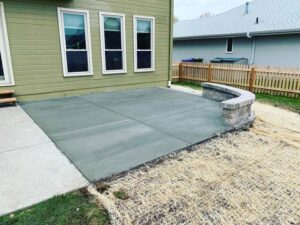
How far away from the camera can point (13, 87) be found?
20.5ft

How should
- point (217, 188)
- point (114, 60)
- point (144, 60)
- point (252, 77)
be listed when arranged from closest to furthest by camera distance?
point (217, 188)
point (114, 60)
point (144, 60)
point (252, 77)

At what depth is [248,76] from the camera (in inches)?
388

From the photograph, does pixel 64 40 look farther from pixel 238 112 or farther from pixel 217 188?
pixel 217 188

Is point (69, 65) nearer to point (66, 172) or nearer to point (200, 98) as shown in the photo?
point (200, 98)

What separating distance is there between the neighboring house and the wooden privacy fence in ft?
14.9

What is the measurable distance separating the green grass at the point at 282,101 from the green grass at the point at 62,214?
21.6ft

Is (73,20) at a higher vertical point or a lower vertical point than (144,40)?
higher

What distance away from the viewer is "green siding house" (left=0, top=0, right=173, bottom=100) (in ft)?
20.1

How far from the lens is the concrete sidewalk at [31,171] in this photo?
94.6 inches

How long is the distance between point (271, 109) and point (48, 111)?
240 inches

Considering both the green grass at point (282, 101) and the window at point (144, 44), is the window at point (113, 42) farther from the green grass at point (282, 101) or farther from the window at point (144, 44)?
the green grass at point (282, 101)

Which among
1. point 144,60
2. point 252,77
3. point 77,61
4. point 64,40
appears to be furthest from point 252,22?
point 64,40

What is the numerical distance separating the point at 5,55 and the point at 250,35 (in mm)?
12903

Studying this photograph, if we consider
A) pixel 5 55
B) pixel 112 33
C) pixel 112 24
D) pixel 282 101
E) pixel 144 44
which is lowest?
pixel 282 101
